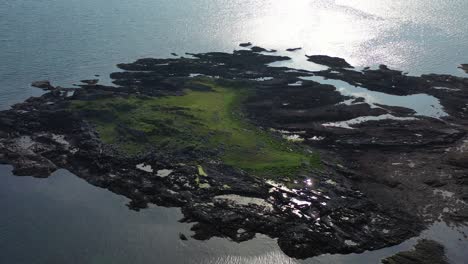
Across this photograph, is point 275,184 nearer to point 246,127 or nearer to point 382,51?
point 246,127

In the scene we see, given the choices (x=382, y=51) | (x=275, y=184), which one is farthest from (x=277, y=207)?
(x=382, y=51)

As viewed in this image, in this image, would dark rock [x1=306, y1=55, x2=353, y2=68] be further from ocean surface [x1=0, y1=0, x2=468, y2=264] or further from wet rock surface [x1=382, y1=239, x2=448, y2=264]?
wet rock surface [x1=382, y1=239, x2=448, y2=264]

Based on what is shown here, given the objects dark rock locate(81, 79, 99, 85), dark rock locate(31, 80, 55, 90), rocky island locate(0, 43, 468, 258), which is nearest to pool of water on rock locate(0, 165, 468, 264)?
rocky island locate(0, 43, 468, 258)

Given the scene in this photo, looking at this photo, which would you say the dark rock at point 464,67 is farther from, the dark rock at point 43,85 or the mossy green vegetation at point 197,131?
the dark rock at point 43,85

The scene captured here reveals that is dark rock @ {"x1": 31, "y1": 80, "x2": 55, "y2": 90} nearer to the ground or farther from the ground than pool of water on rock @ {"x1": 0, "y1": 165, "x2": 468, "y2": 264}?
farther from the ground

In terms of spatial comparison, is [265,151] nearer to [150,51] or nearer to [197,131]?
[197,131]

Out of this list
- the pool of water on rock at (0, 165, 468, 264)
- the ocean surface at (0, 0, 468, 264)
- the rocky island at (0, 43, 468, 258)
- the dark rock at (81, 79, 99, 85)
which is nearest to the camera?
the pool of water on rock at (0, 165, 468, 264)
